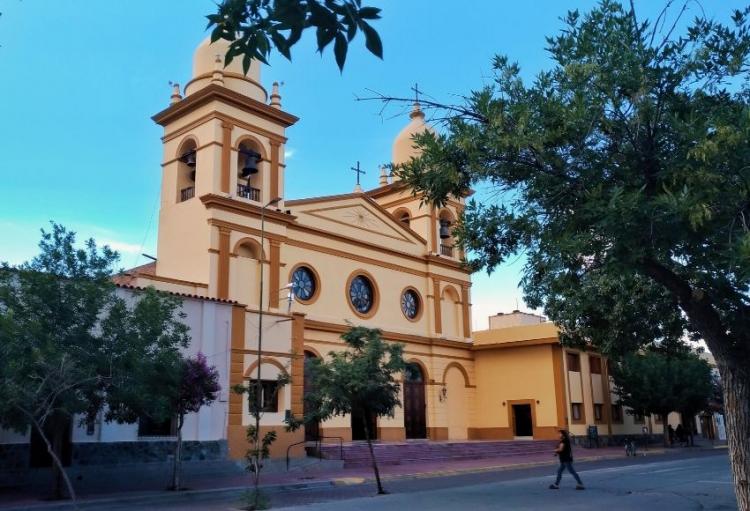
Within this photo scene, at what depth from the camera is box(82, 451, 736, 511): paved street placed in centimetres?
1402

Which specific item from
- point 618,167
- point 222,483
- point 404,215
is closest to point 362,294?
point 404,215

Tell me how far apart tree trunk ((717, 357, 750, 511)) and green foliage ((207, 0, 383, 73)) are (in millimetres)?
6825

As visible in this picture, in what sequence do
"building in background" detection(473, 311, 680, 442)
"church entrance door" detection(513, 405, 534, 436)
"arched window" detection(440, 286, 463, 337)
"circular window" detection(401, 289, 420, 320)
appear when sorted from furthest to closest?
"church entrance door" detection(513, 405, 534, 436)
"arched window" detection(440, 286, 463, 337)
"building in background" detection(473, 311, 680, 442)
"circular window" detection(401, 289, 420, 320)

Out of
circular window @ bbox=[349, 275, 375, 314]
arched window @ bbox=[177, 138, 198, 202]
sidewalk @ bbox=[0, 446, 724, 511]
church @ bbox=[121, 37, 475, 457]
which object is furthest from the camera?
circular window @ bbox=[349, 275, 375, 314]

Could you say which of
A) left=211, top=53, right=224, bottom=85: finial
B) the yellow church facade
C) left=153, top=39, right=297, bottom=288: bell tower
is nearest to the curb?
the yellow church facade

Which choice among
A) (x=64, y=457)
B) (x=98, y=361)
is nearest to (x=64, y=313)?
(x=98, y=361)

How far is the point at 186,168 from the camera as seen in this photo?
2892 cm

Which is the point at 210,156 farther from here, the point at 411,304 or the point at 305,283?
the point at 411,304

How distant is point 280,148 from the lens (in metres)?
29.4

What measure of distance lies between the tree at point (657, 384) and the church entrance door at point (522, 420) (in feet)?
17.5

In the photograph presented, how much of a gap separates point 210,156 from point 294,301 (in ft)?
21.3

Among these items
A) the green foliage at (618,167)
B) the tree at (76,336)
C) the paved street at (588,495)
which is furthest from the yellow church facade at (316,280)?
the green foliage at (618,167)

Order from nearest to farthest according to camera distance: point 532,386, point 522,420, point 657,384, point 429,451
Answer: point 429,451 → point 532,386 → point 522,420 → point 657,384

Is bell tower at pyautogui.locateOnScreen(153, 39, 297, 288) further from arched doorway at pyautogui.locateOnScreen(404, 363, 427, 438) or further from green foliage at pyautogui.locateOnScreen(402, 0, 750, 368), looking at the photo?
green foliage at pyautogui.locateOnScreen(402, 0, 750, 368)
